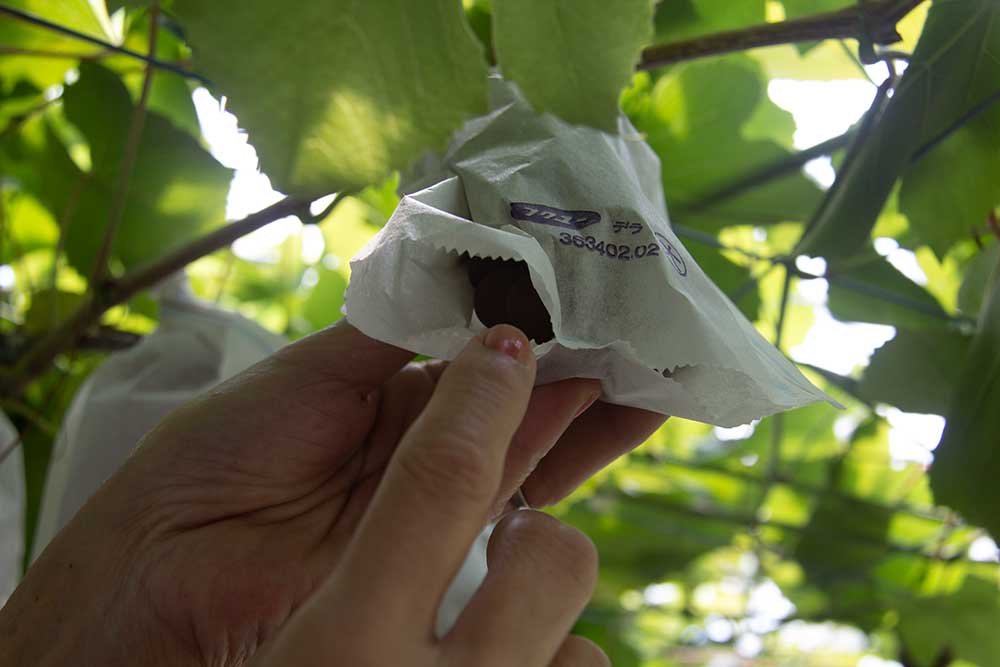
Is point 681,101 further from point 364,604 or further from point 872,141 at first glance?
point 364,604

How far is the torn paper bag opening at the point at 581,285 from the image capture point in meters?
0.25

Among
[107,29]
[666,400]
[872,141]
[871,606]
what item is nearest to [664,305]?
[666,400]

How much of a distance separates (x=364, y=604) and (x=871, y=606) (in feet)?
2.00

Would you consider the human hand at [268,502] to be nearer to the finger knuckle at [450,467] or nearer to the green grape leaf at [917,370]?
the finger knuckle at [450,467]

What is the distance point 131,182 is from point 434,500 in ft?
1.26

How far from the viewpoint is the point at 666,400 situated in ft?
0.93

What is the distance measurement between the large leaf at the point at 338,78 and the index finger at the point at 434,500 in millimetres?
62

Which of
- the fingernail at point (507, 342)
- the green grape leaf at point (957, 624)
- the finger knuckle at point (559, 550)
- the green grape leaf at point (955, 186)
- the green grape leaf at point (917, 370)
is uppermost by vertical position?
the fingernail at point (507, 342)

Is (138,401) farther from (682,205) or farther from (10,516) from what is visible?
(682,205)

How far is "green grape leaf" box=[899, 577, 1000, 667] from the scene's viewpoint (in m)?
0.59

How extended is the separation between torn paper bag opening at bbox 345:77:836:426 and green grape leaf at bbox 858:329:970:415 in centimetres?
16

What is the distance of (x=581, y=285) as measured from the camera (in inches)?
10.3

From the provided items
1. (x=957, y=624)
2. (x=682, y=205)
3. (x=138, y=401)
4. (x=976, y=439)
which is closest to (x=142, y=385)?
(x=138, y=401)

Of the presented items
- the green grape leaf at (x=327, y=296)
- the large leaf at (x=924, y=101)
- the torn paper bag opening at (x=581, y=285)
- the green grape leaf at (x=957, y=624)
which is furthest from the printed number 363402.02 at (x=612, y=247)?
the green grape leaf at (x=957, y=624)
